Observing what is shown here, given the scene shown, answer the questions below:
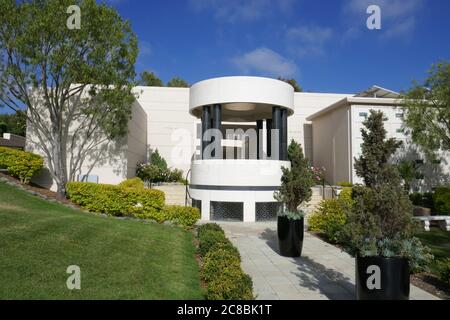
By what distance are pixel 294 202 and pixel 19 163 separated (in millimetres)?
11738

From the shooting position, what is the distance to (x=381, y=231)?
4570 mm

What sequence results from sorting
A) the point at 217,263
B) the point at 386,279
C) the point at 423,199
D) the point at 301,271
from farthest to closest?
1. the point at 423,199
2. the point at 301,271
3. the point at 217,263
4. the point at 386,279

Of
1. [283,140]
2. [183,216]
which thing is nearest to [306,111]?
[283,140]

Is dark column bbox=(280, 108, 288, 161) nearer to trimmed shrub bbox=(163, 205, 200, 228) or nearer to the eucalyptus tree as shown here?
trimmed shrub bbox=(163, 205, 200, 228)

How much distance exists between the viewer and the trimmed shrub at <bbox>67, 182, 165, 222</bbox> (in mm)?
11695

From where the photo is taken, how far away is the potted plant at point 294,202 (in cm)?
803

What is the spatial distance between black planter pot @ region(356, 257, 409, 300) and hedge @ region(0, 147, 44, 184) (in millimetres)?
14128

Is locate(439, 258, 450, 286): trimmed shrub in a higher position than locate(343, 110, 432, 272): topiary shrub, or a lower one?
lower

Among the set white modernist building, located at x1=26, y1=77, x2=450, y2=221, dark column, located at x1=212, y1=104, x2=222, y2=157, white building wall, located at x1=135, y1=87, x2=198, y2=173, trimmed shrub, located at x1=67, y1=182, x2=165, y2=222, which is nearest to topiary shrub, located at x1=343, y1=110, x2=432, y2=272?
trimmed shrub, located at x1=67, y1=182, x2=165, y2=222

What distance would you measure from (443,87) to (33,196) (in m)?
18.6

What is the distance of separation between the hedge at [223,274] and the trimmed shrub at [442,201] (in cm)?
1193

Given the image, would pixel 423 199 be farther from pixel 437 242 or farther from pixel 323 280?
pixel 323 280
